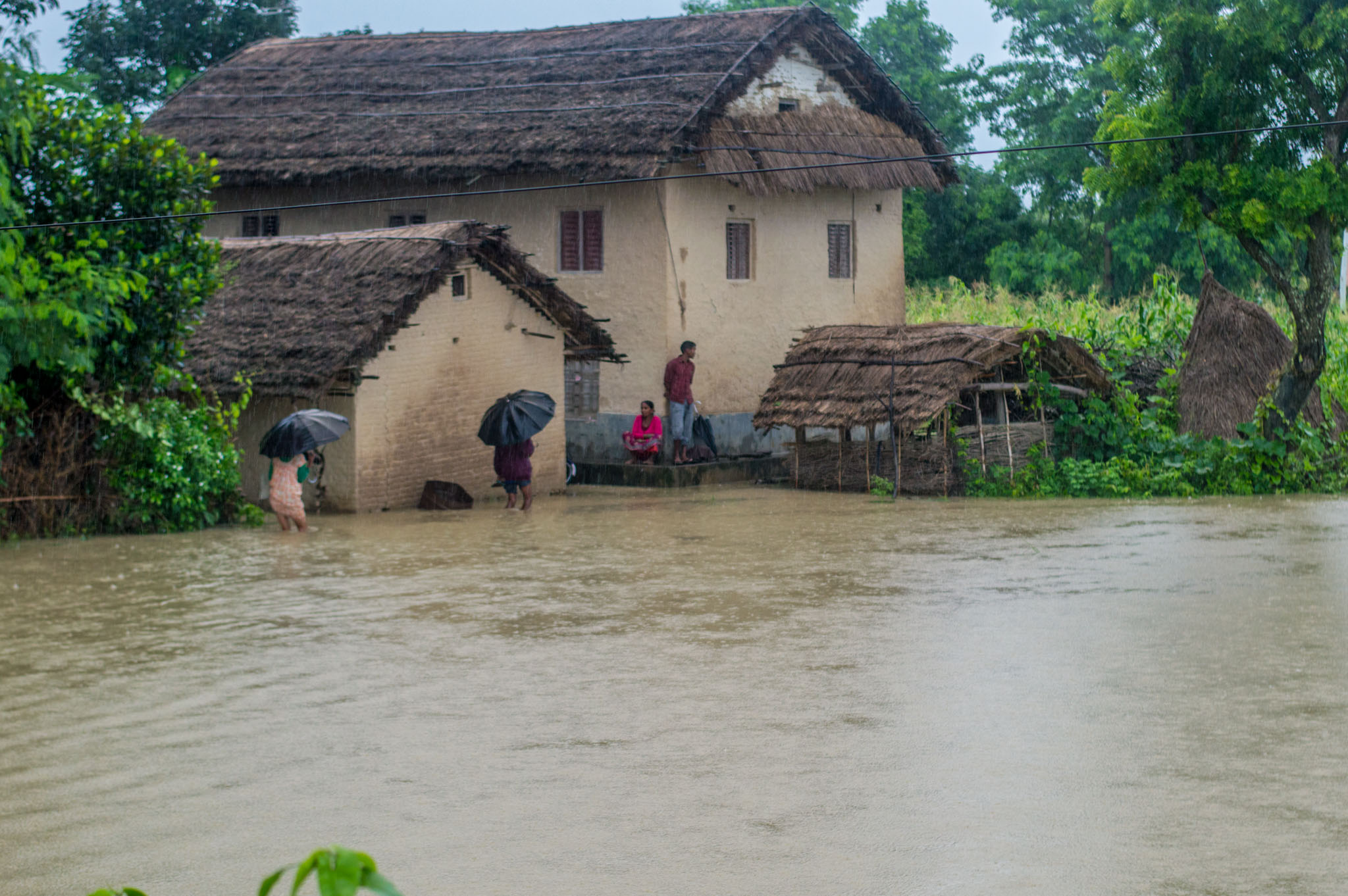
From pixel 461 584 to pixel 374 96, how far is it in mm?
13026

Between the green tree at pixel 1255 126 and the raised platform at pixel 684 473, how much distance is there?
624 centimetres

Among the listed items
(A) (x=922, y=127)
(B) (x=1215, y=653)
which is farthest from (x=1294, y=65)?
(B) (x=1215, y=653)

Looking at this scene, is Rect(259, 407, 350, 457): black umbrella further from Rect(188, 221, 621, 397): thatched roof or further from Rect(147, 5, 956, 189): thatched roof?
Rect(147, 5, 956, 189): thatched roof

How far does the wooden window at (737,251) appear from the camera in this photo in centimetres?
2283

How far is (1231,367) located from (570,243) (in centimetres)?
908

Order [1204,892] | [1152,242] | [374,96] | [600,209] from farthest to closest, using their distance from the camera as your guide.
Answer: [1152,242] < [374,96] < [600,209] < [1204,892]

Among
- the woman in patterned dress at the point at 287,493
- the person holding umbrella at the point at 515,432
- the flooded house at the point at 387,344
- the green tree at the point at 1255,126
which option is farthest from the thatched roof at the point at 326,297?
the green tree at the point at 1255,126

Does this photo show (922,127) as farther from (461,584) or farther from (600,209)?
(461,584)

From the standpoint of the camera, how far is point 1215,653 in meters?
9.97

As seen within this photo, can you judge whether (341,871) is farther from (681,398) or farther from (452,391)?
(681,398)

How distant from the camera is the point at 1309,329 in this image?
18.9m

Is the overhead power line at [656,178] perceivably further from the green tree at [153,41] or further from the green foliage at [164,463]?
the green tree at [153,41]

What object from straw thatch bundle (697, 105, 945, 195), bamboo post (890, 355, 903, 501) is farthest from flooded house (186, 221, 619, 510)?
bamboo post (890, 355, 903, 501)

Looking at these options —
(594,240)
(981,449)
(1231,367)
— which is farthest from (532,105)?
(1231,367)
